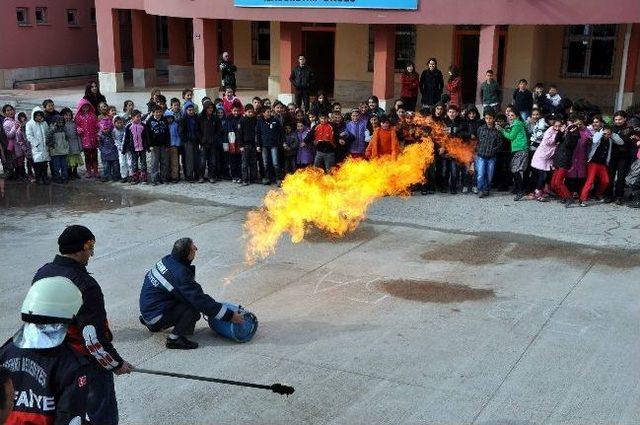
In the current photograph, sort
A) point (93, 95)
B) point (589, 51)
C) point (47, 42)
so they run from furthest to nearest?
point (47, 42) < point (589, 51) < point (93, 95)

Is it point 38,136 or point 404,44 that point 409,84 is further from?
point 38,136

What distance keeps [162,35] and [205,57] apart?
33.2ft

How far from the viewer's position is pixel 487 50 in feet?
59.6

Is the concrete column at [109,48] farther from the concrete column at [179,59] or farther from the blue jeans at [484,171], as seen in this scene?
the blue jeans at [484,171]

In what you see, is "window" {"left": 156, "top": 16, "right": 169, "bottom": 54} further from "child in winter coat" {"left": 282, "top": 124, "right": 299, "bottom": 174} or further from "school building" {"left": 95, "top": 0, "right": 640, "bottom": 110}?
"child in winter coat" {"left": 282, "top": 124, "right": 299, "bottom": 174}

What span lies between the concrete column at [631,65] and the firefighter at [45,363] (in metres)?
17.7

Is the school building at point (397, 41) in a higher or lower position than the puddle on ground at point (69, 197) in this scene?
higher

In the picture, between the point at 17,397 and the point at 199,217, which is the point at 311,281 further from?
the point at 17,397

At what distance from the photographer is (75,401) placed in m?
3.77

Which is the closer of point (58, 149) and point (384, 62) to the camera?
point (58, 149)

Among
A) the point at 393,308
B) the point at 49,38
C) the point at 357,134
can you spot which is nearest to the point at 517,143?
the point at 357,134

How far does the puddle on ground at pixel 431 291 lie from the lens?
8.20m

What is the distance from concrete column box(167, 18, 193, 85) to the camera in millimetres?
26969

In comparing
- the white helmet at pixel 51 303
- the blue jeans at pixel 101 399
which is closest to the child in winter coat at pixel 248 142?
the blue jeans at pixel 101 399
